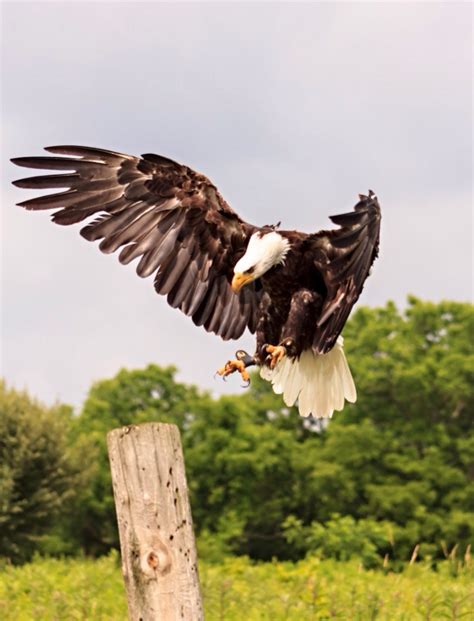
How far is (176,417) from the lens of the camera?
→ 44750mm

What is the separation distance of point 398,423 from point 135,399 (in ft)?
34.1

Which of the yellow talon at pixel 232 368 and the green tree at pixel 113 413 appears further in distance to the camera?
the green tree at pixel 113 413

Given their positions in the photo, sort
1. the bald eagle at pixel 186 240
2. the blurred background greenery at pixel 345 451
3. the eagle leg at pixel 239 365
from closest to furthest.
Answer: the eagle leg at pixel 239 365
the bald eagle at pixel 186 240
the blurred background greenery at pixel 345 451

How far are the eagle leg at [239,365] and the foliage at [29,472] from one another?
25.5 m

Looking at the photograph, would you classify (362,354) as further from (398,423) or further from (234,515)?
(234,515)

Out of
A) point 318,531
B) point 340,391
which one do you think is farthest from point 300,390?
point 318,531

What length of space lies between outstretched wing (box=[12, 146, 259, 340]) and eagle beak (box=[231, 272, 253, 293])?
114 centimetres

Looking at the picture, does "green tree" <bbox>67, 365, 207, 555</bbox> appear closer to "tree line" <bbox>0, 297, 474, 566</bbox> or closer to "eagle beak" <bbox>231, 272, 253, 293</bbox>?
"tree line" <bbox>0, 297, 474, 566</bbox>

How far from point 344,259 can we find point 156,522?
257cm

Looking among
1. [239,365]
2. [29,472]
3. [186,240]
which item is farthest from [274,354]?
[29,472]

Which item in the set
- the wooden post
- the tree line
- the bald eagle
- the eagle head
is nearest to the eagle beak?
the eagle head

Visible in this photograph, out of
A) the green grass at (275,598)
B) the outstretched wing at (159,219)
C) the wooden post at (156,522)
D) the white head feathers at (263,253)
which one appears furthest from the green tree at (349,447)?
the wooden post at (156,522)

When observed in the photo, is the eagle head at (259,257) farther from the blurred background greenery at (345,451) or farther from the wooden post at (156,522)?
the blurred background greenery at (345,451)

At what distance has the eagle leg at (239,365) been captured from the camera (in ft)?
25.0
